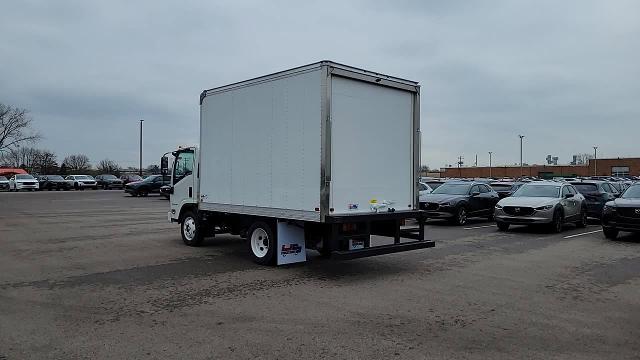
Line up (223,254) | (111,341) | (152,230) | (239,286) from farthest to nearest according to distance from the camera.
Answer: (152,230) → (223,254) → (239,286) → (111,341)

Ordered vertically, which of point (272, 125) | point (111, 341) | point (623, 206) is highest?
point (272, 125)

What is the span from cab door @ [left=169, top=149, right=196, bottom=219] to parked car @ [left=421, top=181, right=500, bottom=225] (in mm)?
9176

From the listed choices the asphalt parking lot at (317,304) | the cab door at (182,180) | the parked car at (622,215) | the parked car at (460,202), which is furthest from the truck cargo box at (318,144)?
the parked car at (460,202)

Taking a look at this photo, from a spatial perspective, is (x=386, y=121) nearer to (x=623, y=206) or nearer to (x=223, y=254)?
(x=223, y=254)

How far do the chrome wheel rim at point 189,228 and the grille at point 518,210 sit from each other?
9.74 metres

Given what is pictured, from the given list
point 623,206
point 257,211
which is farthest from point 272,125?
point 623,206

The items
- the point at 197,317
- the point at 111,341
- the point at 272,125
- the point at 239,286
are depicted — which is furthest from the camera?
the point at 272,125

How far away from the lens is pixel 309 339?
533 cm

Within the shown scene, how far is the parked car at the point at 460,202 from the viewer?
18.0m

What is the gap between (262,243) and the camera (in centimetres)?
988

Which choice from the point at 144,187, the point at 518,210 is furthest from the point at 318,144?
the point at 144,187

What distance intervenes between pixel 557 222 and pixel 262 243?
10.6m

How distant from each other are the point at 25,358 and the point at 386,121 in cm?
669

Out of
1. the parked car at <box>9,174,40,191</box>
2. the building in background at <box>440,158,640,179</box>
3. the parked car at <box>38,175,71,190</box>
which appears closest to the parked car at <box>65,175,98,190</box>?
the parked car at <box>38,175,71,190</box>
